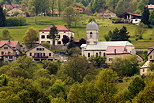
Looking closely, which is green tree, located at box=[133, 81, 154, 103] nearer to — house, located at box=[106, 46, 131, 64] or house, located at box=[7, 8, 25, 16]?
house, located at box=[106, 46, 131, 64]

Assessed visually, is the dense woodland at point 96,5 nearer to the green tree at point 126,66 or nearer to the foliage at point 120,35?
the foliage at point 120,35

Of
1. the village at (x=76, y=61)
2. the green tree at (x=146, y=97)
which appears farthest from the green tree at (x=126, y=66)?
the green tree at (x=146, y=97)

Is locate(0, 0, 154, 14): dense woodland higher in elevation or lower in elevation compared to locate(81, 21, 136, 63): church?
higher

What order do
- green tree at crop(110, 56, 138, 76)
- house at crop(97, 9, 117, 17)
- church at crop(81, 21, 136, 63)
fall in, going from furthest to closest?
house at crop(97, 9, 117, 17), church at crop(81, 21, 136, 63), green tree at crop(110, 56, 138, 76)

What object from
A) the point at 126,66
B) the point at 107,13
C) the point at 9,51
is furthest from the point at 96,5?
the point at 126,66

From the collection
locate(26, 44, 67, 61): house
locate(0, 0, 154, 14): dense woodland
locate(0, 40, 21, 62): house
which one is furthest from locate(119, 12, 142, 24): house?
locate(0, 40, 21, 62): house

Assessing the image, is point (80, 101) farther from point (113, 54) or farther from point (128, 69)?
point (113, 54)

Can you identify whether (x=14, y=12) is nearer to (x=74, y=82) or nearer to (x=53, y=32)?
(x=53, y=32)
